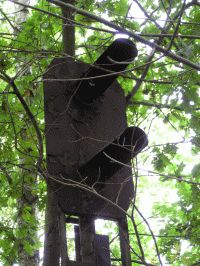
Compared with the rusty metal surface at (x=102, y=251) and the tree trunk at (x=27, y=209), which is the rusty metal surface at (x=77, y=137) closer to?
the rusty metal surface at (x=102, y=251)

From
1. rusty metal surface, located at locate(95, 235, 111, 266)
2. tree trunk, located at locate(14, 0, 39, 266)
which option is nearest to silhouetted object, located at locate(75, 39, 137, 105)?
rusty metal surface, located at locate(95, 235, 111, 266)

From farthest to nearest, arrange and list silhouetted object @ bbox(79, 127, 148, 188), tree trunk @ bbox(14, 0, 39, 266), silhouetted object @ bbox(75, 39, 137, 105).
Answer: tree trunk @ bbox(14, 0, 39, 266), silhouetted object @ bbox(75, 39, 137, 105), silhouetted object @ bbox(79, 127, 148, 188)

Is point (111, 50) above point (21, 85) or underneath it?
underneath

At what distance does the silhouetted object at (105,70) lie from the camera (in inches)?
93.0

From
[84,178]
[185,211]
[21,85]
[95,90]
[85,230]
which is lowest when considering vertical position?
[85,230]

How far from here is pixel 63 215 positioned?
92.4 inches

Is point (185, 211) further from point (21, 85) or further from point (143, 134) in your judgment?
point (143, 134)

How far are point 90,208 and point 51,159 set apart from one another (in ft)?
1.16

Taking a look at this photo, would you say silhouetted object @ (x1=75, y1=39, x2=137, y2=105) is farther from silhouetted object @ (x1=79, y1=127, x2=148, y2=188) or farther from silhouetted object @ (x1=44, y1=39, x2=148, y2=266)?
silhouetted object @ (x1=79, y1=127, x2=148, y2=188)

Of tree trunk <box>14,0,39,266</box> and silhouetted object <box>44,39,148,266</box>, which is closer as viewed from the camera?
silhouetted object <box>44,39,148,266</box>

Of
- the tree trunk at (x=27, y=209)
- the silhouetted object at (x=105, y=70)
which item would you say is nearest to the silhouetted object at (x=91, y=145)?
the silhouetted object at (x=105, y=70)

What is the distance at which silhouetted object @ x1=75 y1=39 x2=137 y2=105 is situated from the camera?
236 cm

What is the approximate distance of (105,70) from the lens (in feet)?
7.88

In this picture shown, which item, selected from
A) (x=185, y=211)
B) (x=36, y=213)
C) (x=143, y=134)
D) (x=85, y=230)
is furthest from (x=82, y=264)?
(x=36, y=213)
